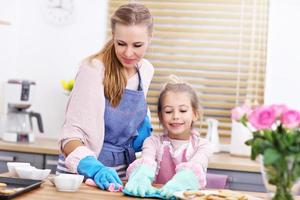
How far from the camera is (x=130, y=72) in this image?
2.39 m

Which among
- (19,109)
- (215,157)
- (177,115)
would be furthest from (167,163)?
(19,109)

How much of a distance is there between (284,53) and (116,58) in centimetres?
183

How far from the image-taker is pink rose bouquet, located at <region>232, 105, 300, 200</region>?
4.83ft

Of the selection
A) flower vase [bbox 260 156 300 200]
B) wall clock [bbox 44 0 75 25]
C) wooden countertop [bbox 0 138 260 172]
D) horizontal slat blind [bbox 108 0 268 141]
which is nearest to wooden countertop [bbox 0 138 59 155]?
wooden countertop [bbox 0 138 260 172]

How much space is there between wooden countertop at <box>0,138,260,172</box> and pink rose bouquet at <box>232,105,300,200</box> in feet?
5.70

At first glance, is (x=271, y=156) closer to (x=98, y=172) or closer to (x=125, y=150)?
(x=98, y=172)

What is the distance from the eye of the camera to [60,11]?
4074mm

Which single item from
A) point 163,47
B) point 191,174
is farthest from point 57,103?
point 191,174

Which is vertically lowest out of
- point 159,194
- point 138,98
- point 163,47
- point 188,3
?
point 159,194

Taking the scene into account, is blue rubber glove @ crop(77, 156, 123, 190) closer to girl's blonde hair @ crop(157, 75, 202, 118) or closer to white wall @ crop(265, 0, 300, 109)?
girl's blonde hair @ crop(157, 75, 202, 118)

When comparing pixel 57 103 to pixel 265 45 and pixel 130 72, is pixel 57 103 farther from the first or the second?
pixel 130 72

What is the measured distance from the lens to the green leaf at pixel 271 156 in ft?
4.84

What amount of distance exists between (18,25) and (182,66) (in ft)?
3.78

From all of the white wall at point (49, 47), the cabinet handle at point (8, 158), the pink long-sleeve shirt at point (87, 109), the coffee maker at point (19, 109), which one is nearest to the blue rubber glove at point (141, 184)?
the pink long-sleeve shirt at point (87, 109)
